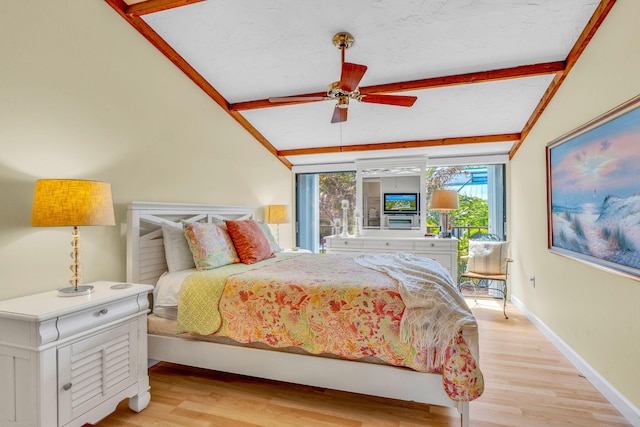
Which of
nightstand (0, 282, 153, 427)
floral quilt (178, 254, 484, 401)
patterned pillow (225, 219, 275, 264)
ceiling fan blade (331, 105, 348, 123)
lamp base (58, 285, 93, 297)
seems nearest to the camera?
nightstand (0, 282, 153, 427)

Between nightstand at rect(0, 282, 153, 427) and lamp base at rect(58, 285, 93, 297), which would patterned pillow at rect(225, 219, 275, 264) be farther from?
lamp base at rect(58, 285, 93, 297)

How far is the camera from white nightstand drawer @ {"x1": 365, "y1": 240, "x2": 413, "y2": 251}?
4.43m

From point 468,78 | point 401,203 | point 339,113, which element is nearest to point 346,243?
point 401,203

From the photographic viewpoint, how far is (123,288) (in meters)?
1.97

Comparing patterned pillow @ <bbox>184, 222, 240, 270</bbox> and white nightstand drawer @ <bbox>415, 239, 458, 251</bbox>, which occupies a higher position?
patterned pillow @ <bbox>184, 222, 240, 270</bbox>

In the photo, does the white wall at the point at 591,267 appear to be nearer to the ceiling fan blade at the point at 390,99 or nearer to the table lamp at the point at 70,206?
the ceiling fan blade at the point at 390,99

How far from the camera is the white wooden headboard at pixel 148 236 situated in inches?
95.1

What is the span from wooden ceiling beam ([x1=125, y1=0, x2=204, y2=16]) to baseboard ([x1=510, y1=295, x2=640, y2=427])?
3.77 m

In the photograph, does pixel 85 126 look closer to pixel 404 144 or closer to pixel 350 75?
pixel 350 75

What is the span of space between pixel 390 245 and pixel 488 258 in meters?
1.24

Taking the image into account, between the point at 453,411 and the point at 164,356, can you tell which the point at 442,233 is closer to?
the point at 453,411

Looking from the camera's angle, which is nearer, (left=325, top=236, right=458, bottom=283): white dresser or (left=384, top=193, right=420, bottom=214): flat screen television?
(left=325, top=236, right=458, bottom=283): white dresser

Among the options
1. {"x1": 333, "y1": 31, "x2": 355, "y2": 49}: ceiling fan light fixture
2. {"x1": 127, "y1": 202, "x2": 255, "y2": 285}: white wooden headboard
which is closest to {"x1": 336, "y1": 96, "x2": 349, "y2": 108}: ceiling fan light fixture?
{"x1": 333, "y1": 31, "x2": 355, "y2": 49}: ceiling fan light fixture

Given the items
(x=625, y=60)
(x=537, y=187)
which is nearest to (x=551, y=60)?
(x=625, y=60)
